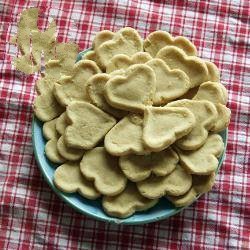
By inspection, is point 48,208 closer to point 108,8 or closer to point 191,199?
point 191,199

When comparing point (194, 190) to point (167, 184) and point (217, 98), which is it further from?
point (217, 98)

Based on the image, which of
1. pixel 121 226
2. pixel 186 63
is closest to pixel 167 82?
pixel 186 63

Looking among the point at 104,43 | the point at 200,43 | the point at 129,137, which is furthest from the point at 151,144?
the point at 200,43

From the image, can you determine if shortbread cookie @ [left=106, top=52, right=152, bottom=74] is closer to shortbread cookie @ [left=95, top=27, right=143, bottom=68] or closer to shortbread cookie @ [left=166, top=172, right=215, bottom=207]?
shortbread cookie @ [left=95, top=27, right=143, bottom=68]

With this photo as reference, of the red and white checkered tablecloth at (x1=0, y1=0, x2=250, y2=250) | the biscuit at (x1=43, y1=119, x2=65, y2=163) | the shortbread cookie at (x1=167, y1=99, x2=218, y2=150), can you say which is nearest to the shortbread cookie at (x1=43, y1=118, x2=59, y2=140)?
the biscuit at (x1=43, y1=119, x2=65, y2=163)

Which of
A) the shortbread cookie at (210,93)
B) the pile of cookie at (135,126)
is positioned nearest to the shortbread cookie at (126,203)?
the pile of cookie at (135,126)

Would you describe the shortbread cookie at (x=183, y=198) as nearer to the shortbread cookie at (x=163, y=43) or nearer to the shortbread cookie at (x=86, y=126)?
the shortbread cookie at (x=86, y=126)

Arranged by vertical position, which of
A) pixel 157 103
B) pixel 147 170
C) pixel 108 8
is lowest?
pixel 147 170
